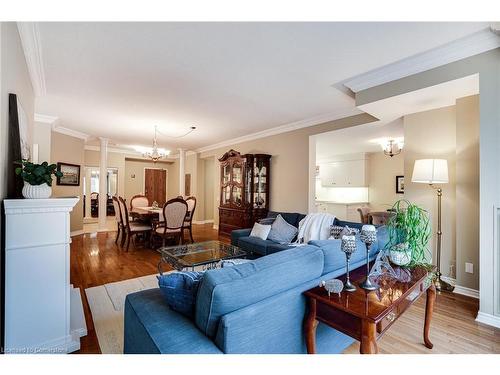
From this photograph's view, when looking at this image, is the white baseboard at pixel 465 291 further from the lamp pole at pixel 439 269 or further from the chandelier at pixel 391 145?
the chandelier at pixel 391 145

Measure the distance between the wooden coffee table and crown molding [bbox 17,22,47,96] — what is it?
9.68 feet

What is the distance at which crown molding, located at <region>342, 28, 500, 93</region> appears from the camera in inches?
82.7

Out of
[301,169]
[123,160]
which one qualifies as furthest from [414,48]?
[123,160]

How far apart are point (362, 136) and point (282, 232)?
2.92 m

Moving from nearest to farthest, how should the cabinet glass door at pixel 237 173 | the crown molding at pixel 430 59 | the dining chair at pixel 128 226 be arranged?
1. the crown molding at pixel 430 59
2. the dining chair at pixel 128 226
3. the cabinet glass door at pixel 237 173

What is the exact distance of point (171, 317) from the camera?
1.17 metres

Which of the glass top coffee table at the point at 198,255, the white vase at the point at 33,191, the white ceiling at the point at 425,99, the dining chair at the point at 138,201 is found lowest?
the glass top coffee table at the point at 198,255

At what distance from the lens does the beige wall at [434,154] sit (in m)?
2.99

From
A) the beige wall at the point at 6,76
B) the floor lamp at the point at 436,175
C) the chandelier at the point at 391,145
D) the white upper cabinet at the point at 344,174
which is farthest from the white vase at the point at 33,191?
the white upper cabinet at the point at 344,174

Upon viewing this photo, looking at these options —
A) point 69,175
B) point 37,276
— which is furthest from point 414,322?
point 69,175

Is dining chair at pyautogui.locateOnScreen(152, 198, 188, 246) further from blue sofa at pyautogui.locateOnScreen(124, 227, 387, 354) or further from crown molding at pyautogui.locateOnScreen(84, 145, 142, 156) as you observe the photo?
crown molding at pyautogui.locateOnScreen(84, 145, 142, 156)

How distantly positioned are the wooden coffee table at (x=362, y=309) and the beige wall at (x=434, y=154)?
1923 millimetres

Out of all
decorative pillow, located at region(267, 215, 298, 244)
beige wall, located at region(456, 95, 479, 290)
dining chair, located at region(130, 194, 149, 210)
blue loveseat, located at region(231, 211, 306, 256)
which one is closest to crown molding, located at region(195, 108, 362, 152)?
beige wall, located at region(456, 95, 479, 290)
